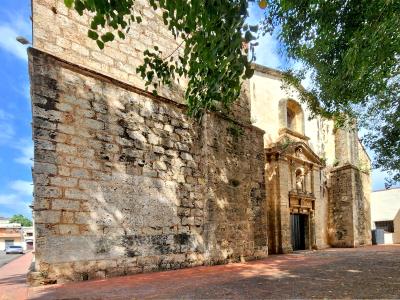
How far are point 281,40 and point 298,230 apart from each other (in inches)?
351

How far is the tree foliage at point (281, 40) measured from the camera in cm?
304

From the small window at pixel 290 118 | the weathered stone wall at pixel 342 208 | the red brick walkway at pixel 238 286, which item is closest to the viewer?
the red brick walkway at pixel 238 286

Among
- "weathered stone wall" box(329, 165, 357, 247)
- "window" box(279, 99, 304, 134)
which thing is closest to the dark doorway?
"weathered stone wall" box(329, 165, 357, 247)

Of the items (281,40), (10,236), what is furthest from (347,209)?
(10,236)

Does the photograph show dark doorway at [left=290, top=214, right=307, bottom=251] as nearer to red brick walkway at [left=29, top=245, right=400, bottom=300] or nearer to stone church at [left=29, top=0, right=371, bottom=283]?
stone church at [left=29, top=0, right=371, bottom=283]

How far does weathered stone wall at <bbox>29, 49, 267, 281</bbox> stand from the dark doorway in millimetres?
4938

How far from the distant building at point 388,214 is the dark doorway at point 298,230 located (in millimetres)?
11915

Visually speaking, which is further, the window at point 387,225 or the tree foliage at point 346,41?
the window at point 387,225

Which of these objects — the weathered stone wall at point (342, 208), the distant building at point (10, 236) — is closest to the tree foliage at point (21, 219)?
the distant building at point (10, 236)

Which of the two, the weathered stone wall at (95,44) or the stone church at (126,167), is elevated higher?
the weathered stone wall at (95,44)

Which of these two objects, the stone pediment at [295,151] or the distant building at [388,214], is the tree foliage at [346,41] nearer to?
the stone pediment at [295,151]

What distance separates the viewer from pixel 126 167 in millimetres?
6078

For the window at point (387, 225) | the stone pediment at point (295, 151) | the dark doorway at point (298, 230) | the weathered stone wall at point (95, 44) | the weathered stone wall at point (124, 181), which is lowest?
the window at point (387, 225)

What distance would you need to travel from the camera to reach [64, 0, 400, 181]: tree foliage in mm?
3043
